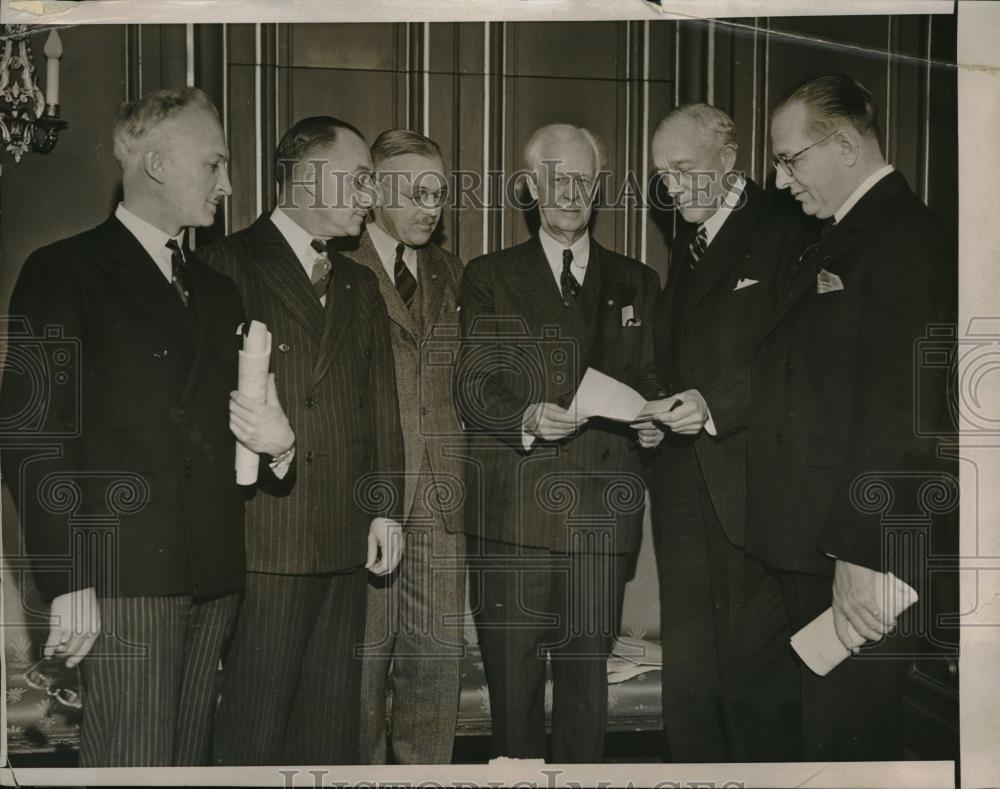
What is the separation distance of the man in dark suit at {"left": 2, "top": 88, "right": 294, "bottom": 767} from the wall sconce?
0.58 feet

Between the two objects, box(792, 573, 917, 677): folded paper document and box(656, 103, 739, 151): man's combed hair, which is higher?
box(656, 103, 739, 151): man's combed hair

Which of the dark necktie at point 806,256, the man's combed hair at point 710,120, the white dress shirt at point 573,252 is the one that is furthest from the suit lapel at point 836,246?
the white dress shirt at point 573,252

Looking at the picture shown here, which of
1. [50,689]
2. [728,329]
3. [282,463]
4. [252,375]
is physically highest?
[728,329]

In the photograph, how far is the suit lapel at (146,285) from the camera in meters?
2.65

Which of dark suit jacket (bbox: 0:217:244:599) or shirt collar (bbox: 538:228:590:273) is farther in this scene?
shirt collar (bbox: 538:228:590:273)

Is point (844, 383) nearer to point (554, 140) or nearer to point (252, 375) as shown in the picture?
point (554, 140)

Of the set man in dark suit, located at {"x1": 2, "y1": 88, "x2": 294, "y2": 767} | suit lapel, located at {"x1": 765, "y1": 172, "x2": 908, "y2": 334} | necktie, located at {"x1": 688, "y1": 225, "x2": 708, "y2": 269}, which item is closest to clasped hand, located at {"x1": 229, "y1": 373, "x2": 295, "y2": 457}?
man in dark suit, located at {"x1": 2, "y1": 88, "x2": 294, "y2": 767}

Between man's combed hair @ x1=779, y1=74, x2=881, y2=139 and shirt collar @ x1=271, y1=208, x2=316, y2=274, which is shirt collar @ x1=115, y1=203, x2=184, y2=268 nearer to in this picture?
shirt collar @ x1=271, y1=208, x2=316, y2=274

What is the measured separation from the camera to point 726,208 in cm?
275

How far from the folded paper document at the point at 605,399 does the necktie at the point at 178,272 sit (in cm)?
98

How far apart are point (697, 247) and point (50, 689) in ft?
6.39

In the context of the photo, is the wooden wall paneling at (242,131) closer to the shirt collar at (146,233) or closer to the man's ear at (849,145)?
the shirt collar at (146,233)

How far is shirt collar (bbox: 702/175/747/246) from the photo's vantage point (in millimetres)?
2750

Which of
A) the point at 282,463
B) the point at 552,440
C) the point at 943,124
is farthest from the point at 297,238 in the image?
the point at 943,124
